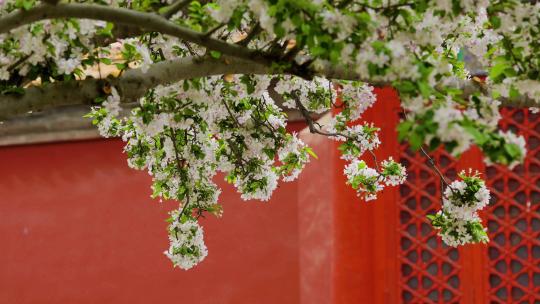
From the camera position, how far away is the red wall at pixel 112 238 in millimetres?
8938

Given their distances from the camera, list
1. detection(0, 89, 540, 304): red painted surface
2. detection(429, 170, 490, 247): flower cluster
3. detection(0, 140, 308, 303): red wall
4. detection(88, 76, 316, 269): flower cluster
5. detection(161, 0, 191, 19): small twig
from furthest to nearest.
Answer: detection(0, 140, 308, 303): red wall, detection(0, 89, 540, 304): red painted surface, detection(88, 76, 316, 269): flower cluster, detection(429, 170, 490, 247): flower cluster, detection(161, 0, 191, 19): small twig

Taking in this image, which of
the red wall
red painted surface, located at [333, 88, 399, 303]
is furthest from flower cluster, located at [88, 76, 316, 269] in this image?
the red wall

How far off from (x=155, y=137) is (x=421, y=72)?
3.02m

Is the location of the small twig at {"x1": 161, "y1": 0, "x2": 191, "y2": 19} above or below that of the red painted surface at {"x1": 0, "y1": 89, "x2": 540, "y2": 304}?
above

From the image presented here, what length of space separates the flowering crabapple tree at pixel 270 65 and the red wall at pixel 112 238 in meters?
2.69

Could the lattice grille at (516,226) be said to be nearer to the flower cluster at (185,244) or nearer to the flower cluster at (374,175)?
the flower cluster at (374,175)

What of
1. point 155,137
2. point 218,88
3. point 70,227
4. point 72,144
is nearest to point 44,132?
point 72,144

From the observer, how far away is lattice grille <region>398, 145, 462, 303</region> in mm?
8398

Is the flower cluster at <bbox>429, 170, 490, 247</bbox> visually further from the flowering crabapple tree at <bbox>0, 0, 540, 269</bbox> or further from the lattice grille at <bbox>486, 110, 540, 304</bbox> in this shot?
the lattice grille at <bbox>486, 110, 540, 304</bbox>

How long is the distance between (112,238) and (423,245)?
9.96 ft

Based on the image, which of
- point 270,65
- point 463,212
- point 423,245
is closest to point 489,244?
point 423,245

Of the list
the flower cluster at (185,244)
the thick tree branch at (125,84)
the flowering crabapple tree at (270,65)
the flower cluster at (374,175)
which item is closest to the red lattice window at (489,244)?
the flower cluster at (374,175)

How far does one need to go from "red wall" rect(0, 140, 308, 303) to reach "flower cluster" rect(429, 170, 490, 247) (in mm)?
3125

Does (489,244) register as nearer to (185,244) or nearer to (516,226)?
(516,226)
